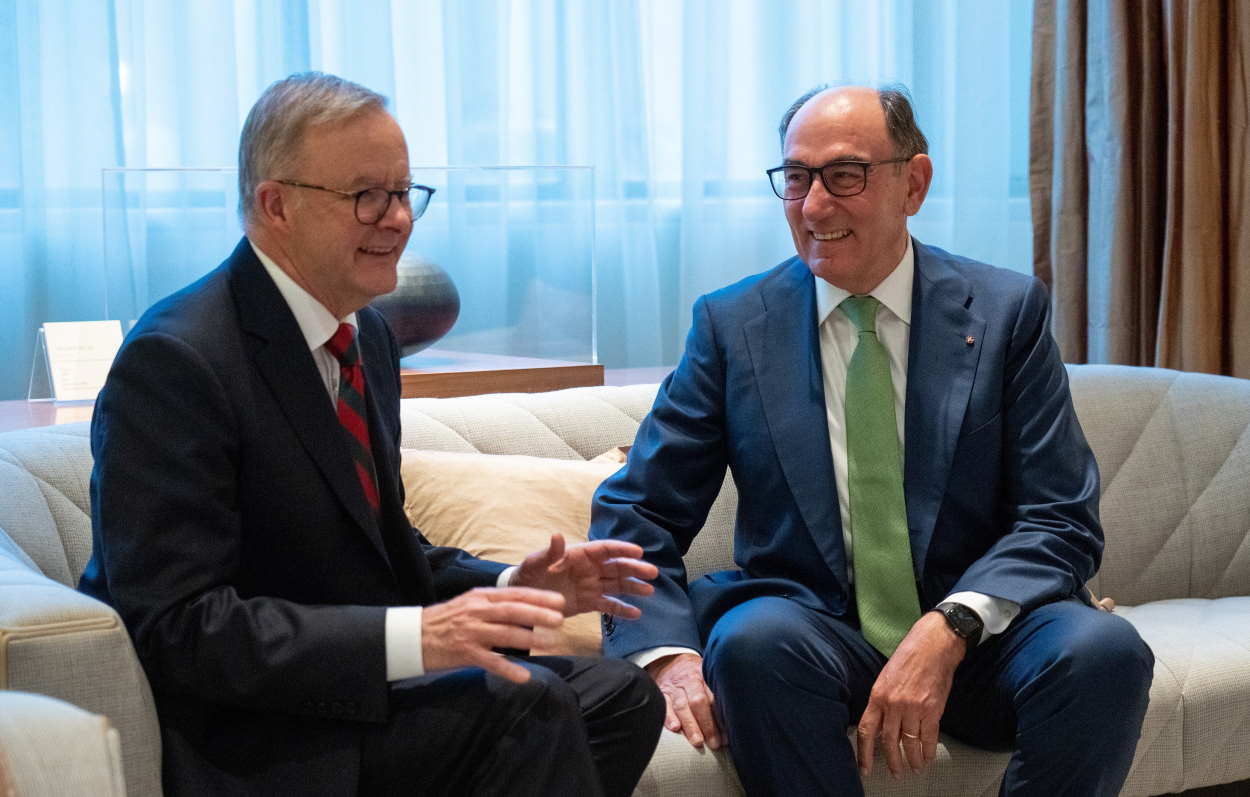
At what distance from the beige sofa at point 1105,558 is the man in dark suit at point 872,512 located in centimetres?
13

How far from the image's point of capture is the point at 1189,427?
272 centimetres

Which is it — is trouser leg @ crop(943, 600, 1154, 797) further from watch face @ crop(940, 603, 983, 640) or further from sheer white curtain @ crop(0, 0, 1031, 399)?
sheer white curtain @ crop(0, 0, 1031, 399)

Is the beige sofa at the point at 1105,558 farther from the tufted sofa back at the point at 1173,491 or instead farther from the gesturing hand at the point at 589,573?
the gesturing hand at the point at 589,573

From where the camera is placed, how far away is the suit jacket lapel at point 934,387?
2.10 metres

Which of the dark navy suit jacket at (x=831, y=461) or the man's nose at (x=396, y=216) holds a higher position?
the man's nose at (x=396, y=216)

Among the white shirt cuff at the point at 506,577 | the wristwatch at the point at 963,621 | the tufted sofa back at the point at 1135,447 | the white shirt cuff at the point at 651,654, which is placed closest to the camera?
the white shirt cuff at the point at 506,577

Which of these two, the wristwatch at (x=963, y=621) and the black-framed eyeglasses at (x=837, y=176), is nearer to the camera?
the wristwatch at (x=963, y=621)

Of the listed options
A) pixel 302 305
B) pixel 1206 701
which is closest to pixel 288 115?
pixel 302 305

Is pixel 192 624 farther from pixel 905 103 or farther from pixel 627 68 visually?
pixel 627 68

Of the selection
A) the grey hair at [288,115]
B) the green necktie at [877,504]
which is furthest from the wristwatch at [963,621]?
the grey hair at [288,115]

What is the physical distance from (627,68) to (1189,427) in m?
1.77

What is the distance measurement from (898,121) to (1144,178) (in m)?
1.52

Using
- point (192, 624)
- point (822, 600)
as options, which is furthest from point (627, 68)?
point (192, 624)

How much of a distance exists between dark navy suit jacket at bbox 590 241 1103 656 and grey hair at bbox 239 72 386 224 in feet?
2.53
